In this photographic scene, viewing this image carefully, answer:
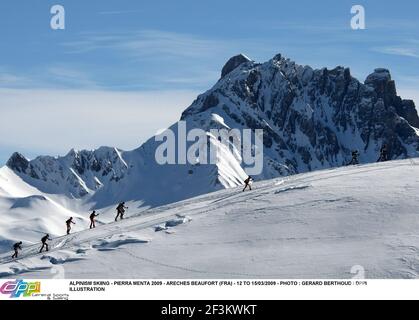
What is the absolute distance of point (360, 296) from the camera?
24.8 metres

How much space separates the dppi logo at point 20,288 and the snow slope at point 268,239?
385 inches

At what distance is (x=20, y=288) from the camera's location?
94.3ft

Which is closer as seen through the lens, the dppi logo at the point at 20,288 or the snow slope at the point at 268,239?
the dppi logo at the point at 20,288

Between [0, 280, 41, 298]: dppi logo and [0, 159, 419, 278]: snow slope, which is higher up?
[0, 159, 419, 278]: snow slope

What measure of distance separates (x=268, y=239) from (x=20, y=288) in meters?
17.8

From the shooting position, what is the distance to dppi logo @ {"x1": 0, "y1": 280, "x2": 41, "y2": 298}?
28.3 metres

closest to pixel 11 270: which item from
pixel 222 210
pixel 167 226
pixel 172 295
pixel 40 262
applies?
pixel 40 262

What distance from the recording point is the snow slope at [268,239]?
37562mm

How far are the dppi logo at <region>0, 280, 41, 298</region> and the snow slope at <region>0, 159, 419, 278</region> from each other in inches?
385

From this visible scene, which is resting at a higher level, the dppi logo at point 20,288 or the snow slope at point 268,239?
the snow slope at point 268,239

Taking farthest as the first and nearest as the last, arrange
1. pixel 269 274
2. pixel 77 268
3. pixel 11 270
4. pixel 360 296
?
pixel 11 270 < pixel 77 268 < pixel 269 274 < pixel 360 296

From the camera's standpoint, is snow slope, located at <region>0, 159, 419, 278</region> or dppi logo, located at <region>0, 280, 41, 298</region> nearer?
dppi logo, located at <region>0, 280, 41, 298</region>

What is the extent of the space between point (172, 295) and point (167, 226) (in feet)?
81.9
